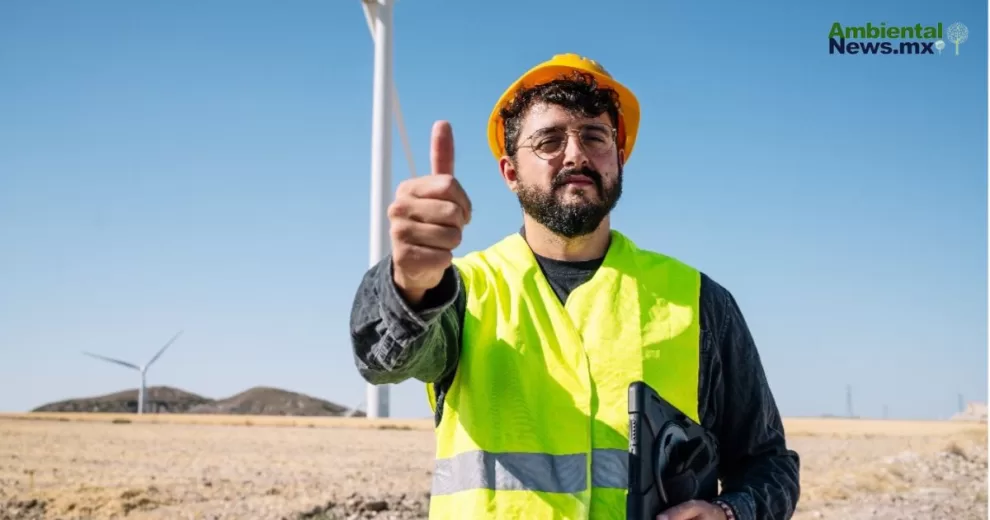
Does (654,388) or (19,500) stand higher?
(654,388)

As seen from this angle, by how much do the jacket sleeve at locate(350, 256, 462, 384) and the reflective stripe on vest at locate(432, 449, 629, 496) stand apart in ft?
1.09

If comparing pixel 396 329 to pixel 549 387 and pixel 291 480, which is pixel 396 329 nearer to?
pixel 549 387

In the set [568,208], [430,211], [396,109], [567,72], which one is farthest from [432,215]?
[396,109]

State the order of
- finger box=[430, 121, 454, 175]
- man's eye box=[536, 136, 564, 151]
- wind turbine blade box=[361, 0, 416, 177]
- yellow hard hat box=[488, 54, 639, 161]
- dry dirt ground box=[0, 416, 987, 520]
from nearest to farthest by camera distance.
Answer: finger box=[430, 121, 454, 175] → man's eye box=[536, 136, 564, 151] → yellow hard hat box=[488, 54, 639, 161] → dry dirt ground box=[0, 416, 987, 520] → wind turbine blade box=[361, 0, 416, 177]

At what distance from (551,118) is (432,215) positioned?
4.25 feet

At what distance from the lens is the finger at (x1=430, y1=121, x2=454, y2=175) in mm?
2496

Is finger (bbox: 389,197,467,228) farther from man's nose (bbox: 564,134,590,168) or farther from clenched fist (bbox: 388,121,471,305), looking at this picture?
man's nose (bbox: 564,134,590,168)

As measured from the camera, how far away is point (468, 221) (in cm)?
245

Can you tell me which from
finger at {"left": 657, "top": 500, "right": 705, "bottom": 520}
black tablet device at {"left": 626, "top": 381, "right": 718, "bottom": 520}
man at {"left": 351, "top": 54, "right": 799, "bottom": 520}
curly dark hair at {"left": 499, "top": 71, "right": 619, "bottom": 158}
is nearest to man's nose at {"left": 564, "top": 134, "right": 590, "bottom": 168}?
man at {"left": 351, "top": 54, "right": 799, "bottom": 520}

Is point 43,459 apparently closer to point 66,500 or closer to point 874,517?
point 66,500

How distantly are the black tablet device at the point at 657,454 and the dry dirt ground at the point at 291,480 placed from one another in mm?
9847

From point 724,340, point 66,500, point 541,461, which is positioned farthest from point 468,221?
point 66,500

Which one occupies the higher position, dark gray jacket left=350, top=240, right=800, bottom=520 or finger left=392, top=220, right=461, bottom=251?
finger left=392, top=220, right=461, bottom=251

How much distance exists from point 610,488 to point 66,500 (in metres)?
12.7
